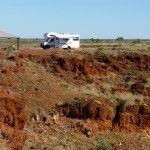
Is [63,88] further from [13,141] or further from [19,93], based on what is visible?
[13,141]

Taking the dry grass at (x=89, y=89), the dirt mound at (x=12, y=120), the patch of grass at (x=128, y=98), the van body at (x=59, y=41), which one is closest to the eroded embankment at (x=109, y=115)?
the patch of grass at (x=128, y=98)

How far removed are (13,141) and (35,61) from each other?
678 inches

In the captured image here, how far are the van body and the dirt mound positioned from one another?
3115 centimetres

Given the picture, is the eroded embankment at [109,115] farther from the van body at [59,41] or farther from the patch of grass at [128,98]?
the van body at [59,41]

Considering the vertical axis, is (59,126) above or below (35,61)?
below

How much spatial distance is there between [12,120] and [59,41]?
33.9 meters

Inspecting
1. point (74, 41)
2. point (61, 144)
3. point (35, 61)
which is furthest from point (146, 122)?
point (74, 41)

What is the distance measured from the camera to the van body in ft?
171

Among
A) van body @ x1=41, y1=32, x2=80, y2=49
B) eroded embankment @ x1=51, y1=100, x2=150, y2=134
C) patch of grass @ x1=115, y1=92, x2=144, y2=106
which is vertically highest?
van body @ x1=41, y1=32, x2=80, y2=49

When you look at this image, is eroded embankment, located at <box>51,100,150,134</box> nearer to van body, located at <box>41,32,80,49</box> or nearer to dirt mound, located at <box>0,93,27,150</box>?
dirt mound, located at <box>0,93,27,150</box>

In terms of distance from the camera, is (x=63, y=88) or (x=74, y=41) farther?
(x=74, y=41)

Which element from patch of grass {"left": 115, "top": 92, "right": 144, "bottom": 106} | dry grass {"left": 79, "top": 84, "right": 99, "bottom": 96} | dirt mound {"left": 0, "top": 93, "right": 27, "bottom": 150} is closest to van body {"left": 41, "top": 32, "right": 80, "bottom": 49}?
dry grass {"left": 79, "top": 84, "right": 99, "bottom": 96}

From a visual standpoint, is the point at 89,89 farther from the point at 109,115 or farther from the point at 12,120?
the point at 12,120

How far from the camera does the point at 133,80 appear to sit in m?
32.7
